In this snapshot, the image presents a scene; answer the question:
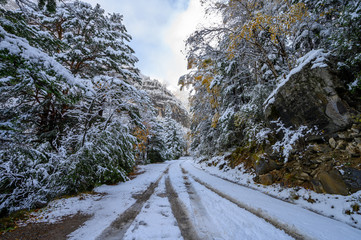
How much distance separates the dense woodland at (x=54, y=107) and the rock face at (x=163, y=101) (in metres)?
51.2

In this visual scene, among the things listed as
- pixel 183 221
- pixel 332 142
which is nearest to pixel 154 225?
pixel 183 221

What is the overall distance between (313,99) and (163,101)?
67.5 metres

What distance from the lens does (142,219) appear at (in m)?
3.11

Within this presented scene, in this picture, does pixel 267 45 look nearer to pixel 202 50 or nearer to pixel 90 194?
pixel 202 50

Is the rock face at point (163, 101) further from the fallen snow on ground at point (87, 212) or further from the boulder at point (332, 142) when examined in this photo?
the fallen snow on ground at point (87, 212)

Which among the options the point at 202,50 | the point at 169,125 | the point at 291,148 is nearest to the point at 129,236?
the point at 291,148

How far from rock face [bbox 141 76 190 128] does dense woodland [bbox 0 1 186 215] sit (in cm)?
5124

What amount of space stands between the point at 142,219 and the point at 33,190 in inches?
161

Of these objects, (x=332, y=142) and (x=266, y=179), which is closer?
(x=332, y=142)

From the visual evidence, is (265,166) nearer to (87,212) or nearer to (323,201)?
(323,201)

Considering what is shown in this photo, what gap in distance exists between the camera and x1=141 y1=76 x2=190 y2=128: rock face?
61969mm

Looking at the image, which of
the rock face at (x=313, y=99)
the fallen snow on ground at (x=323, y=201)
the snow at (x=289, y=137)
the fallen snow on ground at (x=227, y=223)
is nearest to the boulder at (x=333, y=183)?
the fallen snow on ground at (x=323, y=201)

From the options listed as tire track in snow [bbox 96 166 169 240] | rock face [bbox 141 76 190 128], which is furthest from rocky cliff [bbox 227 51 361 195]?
rock face [bbox 141 76 190 128]

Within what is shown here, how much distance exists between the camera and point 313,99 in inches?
191
